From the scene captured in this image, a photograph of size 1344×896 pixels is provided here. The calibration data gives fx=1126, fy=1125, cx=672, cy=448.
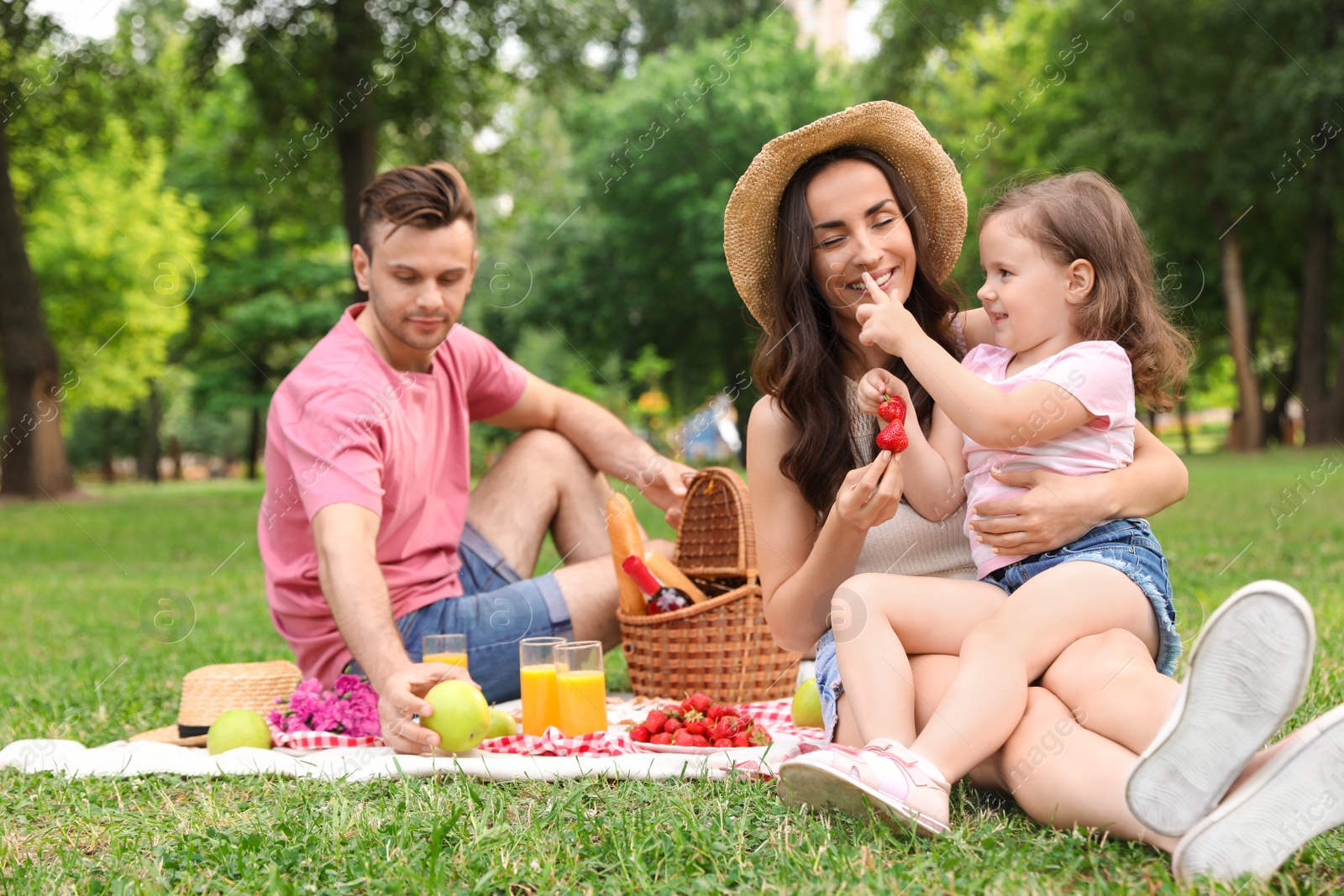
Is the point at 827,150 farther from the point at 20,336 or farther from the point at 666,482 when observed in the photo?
the point at 20,336

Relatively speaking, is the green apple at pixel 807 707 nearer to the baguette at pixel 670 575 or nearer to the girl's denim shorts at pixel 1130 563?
the baguette at pixel 670 575

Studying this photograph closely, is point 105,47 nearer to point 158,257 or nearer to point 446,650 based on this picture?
point 158,257

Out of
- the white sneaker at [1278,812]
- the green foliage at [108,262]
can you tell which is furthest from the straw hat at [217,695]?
the green foliage at [108,262]

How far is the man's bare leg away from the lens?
12.3 feet

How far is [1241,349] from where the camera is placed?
1917 centimetres

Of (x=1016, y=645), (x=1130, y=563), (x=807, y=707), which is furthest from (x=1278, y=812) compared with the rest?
(x=807, y=707)

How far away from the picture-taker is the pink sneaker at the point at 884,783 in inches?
76.4

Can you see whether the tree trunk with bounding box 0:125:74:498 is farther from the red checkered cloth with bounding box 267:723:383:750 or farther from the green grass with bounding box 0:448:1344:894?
the red checkered cloth with bounding box 267:723:383:750

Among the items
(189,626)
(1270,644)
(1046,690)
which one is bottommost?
(189,626)

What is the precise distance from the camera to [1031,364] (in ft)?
8.02

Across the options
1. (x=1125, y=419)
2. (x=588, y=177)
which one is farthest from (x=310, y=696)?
(x=588, y=177)

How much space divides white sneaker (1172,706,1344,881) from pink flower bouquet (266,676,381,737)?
2.12m

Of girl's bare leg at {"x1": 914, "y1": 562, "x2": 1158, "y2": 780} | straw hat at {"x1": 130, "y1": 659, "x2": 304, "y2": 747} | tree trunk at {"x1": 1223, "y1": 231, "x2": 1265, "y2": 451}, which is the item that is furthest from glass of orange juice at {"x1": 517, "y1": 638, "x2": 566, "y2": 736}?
tree trunk at {"x1": 1223, "y1": 231, "x2": 1265, "y2": 451}

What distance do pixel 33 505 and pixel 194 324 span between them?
14368 mm
